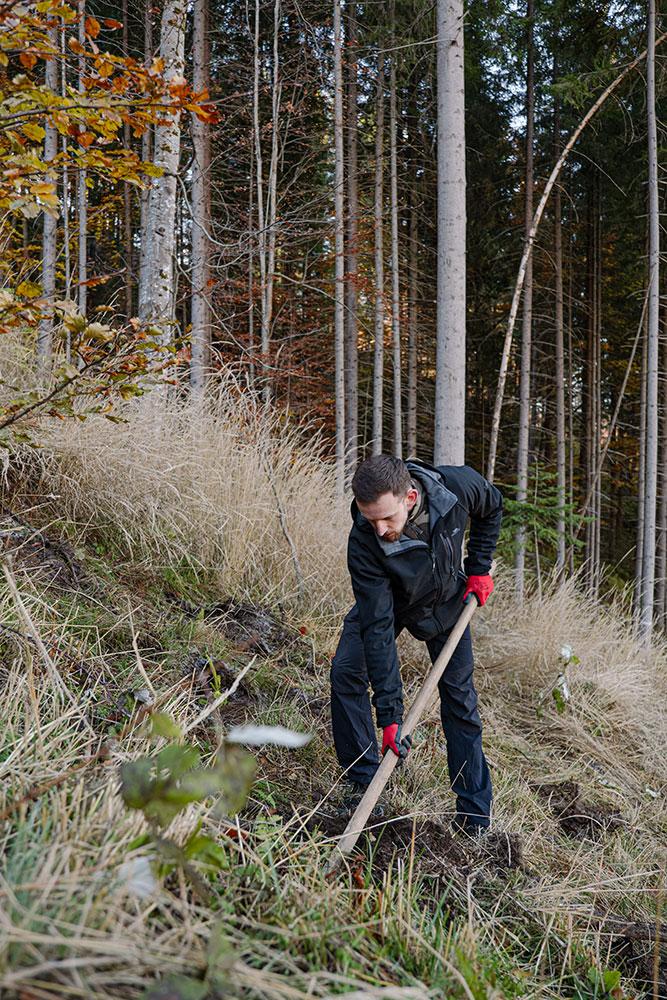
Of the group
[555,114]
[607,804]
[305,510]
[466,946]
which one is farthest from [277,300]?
[466,946]

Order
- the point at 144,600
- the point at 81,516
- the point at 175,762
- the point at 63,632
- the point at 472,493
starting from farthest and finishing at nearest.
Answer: the point at 81,516
the point at 144,600
the point at 472,493
the point at 63,632
the point at 175,762

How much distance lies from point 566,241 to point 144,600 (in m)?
15.3

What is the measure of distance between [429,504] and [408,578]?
1.17 feet

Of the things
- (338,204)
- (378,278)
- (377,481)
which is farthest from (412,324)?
(377,481)

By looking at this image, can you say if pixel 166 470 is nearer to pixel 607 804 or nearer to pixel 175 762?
pixel 175 762

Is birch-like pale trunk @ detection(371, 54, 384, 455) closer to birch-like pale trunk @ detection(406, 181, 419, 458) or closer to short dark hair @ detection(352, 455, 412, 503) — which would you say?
birch-like pale trunk @ detection(406, 181, 419, 458)

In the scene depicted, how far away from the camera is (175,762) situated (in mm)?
1256

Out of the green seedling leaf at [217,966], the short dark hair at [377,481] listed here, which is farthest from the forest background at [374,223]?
the green seedling leaf at [217,966]

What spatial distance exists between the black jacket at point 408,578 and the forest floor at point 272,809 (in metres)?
0.63

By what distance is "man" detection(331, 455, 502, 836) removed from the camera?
2.83 m

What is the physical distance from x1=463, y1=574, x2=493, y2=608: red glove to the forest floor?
37.6 inches

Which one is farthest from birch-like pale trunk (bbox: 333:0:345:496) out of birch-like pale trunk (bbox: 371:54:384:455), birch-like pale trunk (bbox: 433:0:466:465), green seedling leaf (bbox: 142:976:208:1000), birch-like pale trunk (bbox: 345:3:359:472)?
green seedling leaf (bbox: 142:976:208:1000)

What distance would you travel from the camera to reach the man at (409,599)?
2.83 m

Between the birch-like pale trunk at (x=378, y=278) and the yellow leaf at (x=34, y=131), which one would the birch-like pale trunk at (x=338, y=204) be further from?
the yellow leaf at (x=34, y=131)
